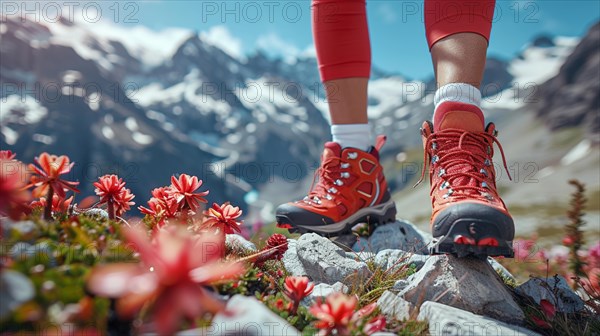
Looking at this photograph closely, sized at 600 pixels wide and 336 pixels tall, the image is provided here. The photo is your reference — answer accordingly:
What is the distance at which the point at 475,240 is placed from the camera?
291cm

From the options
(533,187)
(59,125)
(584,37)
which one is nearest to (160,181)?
(59,125)

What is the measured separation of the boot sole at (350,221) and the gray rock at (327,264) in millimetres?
811

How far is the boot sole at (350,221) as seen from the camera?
458cm

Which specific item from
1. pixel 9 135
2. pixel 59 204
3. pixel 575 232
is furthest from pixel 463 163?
pixel 9 135

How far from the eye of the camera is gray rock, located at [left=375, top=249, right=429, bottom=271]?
377 centimetres

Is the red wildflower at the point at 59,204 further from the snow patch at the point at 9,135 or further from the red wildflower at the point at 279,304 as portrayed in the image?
the snow patch at the point at 9,135

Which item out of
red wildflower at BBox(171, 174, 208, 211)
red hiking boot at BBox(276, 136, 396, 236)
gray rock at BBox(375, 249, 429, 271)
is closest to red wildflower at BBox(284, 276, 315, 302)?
red wildflower at BBox(171, 174, 208, 211)

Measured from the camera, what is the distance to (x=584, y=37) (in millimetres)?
189000

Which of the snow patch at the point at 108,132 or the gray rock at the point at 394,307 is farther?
the snow patch at the point at 108,132

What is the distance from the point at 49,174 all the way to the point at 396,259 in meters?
2.81

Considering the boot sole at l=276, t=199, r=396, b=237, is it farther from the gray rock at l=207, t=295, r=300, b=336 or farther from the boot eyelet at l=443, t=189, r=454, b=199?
the gray rock at l=207, t=295, r=300, b=336

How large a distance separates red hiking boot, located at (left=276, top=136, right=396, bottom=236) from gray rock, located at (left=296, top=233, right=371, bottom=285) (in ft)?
2.59

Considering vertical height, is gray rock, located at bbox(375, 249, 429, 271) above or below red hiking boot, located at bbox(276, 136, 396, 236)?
below

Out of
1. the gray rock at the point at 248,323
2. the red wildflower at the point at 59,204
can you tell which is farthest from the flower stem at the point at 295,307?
the red wildflower at the point at 59,204
